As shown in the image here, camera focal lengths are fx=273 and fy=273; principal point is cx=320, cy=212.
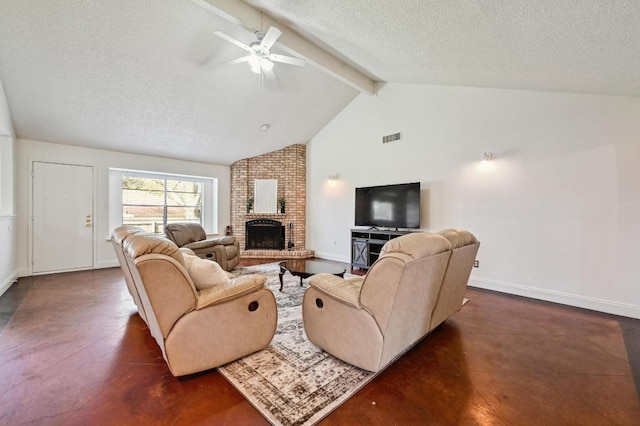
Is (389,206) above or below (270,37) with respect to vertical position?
below

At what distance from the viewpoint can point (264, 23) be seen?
3.34m

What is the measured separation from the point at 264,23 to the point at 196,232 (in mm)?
3688

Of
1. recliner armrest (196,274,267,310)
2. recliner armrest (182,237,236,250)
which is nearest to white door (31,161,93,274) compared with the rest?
recliner armrest (182,237,236,250)

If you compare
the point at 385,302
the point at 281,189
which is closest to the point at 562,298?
the point at 385,302

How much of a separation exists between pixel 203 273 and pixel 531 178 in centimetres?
424

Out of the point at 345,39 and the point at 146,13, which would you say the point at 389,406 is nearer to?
the point at 345,39

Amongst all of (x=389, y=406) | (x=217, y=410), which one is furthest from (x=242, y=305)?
(x=389, y=406)

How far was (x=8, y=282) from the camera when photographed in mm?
4051

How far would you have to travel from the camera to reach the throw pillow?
203 centimetres

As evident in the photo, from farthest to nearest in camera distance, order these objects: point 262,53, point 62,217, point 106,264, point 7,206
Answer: point 106,264, point 62,217, point 7,206, point 262,53

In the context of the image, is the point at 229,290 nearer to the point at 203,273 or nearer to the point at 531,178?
the point at 203,273

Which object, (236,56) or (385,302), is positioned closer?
(385,302)

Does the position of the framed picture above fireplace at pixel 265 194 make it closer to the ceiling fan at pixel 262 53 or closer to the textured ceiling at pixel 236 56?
the textured ceiling at pixel 236 56

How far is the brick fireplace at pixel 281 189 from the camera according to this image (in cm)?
706
